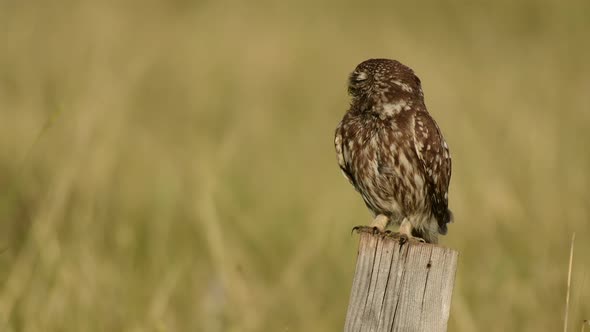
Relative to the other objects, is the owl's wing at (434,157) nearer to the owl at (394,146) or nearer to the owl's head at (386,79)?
the owl at (394,146)

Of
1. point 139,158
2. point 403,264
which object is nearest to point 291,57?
point 139,158

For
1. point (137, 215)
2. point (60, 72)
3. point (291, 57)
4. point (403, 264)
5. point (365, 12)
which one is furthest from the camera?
point (365, 12)

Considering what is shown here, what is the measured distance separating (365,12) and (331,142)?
6.15 m

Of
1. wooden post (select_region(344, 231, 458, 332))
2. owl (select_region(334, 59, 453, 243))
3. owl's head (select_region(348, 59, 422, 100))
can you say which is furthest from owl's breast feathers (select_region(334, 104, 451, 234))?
wooden post (select_region(344, 231, 458, 332))

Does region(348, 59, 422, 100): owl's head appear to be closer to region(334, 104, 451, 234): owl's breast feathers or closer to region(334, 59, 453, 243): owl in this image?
region(334, 59, 453, 243): owl

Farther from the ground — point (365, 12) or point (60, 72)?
point (365, 12)

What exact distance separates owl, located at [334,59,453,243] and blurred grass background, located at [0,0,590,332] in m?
0.65

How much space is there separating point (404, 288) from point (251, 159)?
274 inches

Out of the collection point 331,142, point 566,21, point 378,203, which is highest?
point 566,21

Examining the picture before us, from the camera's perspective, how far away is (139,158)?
1020 centimetres

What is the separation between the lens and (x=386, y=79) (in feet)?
16.3

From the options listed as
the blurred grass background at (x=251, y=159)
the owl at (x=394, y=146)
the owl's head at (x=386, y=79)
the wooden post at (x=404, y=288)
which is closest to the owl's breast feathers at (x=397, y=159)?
the owl at (x=394, y=146)

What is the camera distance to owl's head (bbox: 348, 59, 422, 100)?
494 centimetres

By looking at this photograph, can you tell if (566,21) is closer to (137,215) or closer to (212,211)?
(137,215)
